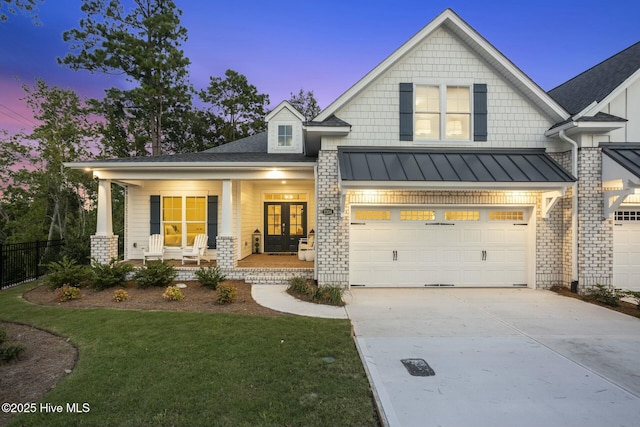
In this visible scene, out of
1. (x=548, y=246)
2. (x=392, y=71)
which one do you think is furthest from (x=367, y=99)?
(x=548, y=246)

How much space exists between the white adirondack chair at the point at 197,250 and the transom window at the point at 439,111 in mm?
7741

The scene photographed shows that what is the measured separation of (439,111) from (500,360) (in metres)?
6.83

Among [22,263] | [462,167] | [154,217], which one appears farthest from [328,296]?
[22,263]

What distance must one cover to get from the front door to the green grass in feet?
23.3

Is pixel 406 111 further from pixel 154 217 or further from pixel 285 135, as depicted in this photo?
pixel 154 217

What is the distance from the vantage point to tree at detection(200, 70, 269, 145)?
2500cm

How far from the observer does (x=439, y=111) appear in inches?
353

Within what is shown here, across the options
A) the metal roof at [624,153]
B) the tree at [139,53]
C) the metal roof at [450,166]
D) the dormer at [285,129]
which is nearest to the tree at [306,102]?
the tree at [139,53]

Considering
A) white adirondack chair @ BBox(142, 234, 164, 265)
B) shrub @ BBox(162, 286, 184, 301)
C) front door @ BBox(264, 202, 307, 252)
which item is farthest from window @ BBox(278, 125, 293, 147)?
shrub @ BBox(162, 286, 184, 301)

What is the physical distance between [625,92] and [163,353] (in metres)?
12.4

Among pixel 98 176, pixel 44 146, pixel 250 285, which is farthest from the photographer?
pixel 44 146

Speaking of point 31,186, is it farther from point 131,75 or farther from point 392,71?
point 392,71

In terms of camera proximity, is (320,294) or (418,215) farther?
(418,215)

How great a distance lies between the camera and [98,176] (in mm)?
9828
